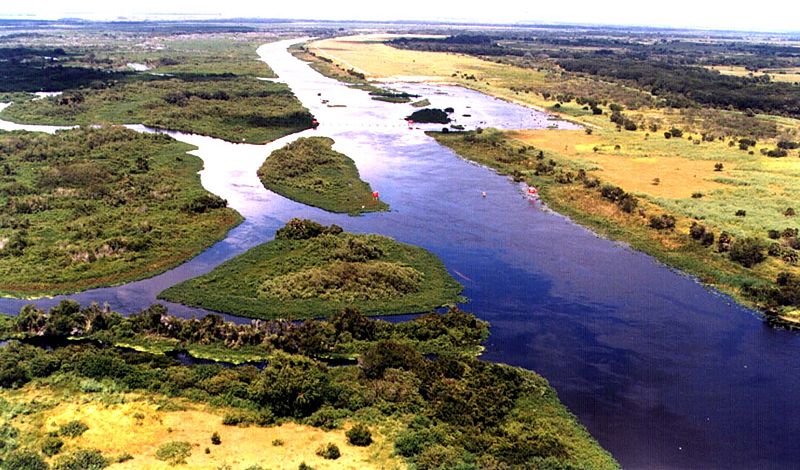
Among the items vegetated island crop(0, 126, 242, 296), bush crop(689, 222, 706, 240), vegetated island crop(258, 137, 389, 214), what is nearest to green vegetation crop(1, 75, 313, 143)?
vegetated island crop(258, 137, 389, 214)

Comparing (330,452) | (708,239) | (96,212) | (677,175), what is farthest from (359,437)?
(677,175)

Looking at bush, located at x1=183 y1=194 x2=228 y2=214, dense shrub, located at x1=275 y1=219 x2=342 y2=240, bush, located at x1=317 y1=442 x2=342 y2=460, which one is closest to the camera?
bush, located at x1=317 y1=442 x2=342 y2=460

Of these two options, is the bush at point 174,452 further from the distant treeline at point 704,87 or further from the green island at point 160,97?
the distant treeline at point 704,87

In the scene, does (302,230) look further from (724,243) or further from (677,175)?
(677,175)

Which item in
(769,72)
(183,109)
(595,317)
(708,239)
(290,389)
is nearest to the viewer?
(290,389)

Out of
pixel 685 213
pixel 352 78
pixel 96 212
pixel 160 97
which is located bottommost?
pixel 96 212

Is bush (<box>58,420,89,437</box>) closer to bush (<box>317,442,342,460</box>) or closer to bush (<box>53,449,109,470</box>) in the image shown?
bush (<box>53,449,109,470</box>)

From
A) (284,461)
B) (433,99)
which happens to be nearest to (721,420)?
(284,461)
